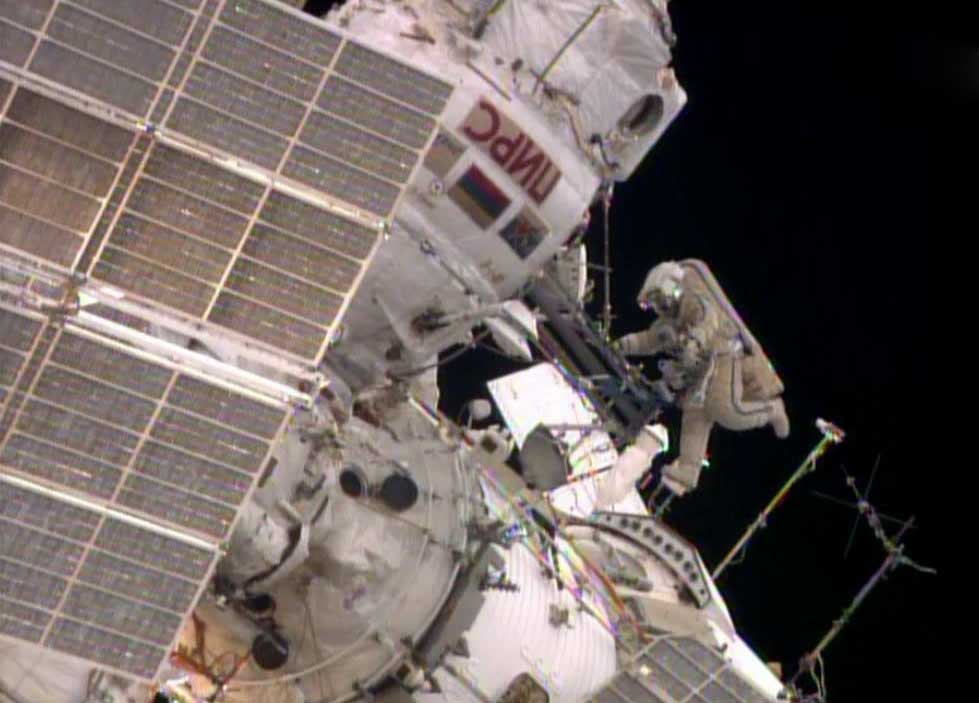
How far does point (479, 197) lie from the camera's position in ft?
27.1

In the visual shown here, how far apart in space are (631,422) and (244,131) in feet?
13.4

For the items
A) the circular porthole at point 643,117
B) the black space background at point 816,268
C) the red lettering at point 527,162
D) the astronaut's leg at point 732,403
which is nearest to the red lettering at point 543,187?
the red lettering at point 527,162

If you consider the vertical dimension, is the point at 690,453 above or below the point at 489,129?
below

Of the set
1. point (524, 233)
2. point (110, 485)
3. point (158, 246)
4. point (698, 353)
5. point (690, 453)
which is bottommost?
point (690, 453)

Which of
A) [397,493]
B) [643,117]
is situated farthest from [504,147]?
[397,493]

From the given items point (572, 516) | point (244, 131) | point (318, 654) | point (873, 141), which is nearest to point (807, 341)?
point (873, 141)

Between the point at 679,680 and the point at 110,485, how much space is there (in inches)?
149

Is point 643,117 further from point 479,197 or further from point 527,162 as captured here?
point 479,197

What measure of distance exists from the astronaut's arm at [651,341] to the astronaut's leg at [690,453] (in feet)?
1.56

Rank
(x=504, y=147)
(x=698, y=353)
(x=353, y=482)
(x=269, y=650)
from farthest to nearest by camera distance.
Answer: (x=698, y=353), (x=504, y=147), (x=353, y=482), (x=269, y=650)

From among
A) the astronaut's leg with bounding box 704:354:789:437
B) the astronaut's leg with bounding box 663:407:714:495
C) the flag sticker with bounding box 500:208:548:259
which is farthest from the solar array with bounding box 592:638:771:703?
the flag sticker with bounding box 500:208:548:259

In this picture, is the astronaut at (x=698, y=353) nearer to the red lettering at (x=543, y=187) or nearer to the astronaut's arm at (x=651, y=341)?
the astronaut's arm at (x=651, y=341)

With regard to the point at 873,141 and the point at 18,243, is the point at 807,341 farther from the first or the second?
the point at 18,243

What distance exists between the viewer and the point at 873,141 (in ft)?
41.9
